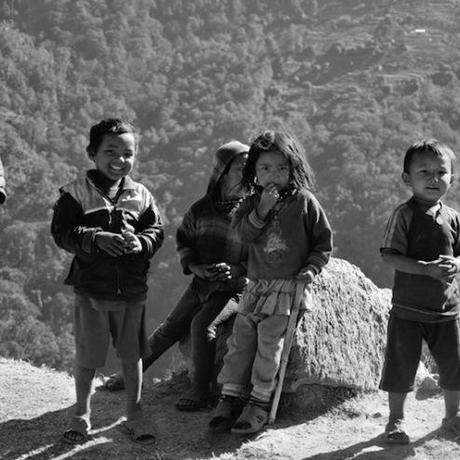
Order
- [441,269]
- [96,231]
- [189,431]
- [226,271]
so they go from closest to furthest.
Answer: [441,269]
[96,231]
[189,431]
[226,271]

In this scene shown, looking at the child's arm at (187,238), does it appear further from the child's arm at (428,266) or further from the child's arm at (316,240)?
the child's arm at (428,266)

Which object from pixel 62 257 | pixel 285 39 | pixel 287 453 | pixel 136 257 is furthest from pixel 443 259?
pixel 285 39

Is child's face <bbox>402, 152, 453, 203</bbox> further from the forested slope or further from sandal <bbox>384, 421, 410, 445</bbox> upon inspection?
the forested slope

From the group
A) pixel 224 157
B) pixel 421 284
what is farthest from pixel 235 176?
pixel 421 284

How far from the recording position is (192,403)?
4723 mm

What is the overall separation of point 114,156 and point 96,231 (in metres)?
0.42

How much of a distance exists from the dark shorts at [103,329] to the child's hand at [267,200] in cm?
77

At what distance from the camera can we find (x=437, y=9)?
96.1m

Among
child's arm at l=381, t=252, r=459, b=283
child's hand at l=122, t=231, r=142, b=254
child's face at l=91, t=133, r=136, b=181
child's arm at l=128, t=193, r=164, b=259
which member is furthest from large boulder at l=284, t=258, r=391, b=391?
child's face at l=91, t=133, r=136, b=181

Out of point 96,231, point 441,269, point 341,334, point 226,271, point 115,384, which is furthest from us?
point 115,384

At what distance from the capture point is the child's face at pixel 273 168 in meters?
4.20

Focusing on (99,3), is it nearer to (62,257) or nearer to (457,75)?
(457,75)

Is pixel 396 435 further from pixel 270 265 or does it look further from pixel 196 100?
pixel 196 100

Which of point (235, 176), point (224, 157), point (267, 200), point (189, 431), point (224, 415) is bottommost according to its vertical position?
point (189, 431)
